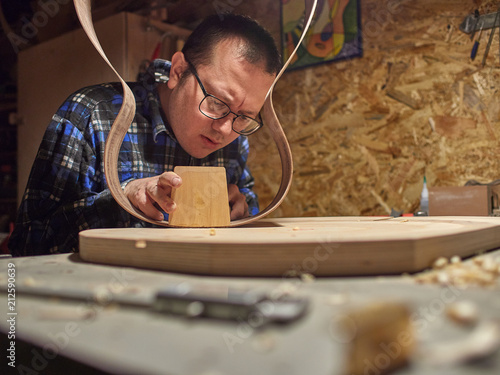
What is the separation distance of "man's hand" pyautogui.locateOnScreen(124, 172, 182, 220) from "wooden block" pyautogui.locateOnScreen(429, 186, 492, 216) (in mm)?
1359

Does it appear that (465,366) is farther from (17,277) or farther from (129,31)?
(129,31)

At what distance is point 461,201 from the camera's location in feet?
6.23

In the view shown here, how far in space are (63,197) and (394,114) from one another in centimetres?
213

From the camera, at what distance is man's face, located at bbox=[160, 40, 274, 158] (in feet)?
4.66

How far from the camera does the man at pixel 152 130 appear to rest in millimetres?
1356

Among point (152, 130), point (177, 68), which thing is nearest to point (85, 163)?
point (152, 130)

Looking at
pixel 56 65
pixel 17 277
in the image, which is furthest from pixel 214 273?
pixel 56 65

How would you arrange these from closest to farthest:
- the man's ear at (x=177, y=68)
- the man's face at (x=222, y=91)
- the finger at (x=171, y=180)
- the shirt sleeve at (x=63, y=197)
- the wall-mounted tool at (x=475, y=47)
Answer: the finger at (x=171, y=180) < the shirt sleeve at (x=63, y=197) < the man's face at (x=222, y=91) < the man's ear at (x=177, y=68) < the wall-mounted tool at (x=475, y=47)

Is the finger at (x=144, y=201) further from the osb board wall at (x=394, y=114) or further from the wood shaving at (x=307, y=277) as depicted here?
the osb board wall at (x=394, y=114)

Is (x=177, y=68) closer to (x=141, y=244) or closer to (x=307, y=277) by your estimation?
(x=141, y=244)

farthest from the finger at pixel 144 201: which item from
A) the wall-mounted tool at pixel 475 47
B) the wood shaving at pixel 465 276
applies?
the wall-mounted tool at pixel 475 47

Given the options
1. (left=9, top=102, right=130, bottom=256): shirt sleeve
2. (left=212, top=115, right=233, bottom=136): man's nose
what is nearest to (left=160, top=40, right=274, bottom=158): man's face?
(left=212, top=115, right=233, bottom=136): man's nose

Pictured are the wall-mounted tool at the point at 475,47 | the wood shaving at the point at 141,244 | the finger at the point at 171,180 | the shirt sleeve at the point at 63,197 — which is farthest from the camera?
→ the wall-mounted tool at the point at 475,47

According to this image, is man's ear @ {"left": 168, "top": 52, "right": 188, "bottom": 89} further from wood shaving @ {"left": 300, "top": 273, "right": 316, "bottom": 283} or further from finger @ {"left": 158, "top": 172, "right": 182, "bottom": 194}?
wood shaving @ {"left": 300, "top": 273, "right": 316, "bottom": 283}
